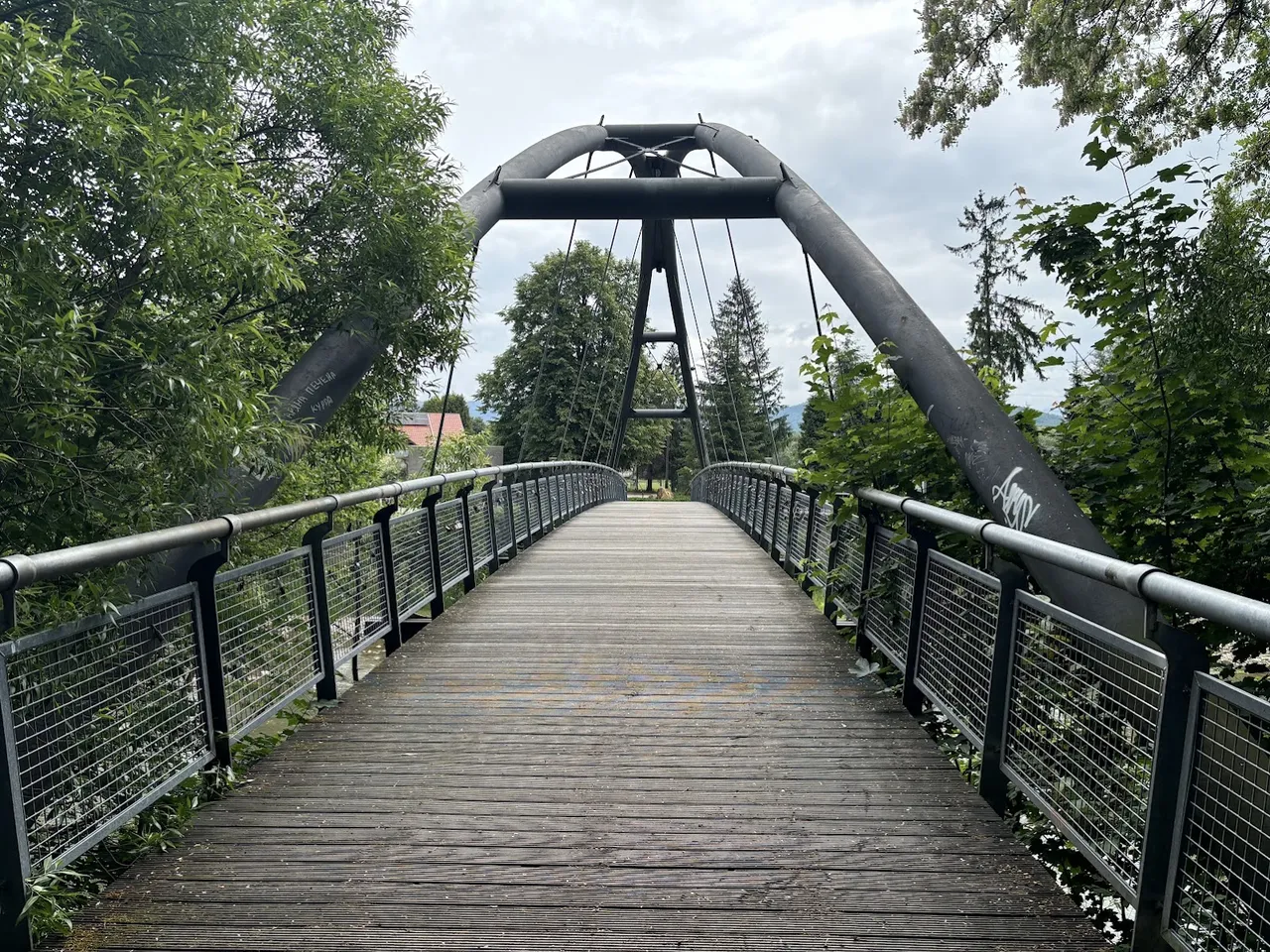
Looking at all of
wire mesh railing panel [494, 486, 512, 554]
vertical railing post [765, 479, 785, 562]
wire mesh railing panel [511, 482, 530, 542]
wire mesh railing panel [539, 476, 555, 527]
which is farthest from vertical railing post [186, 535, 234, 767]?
wire mesh railing panel [539, 476, 555, 527]

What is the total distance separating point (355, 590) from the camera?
4965 mm

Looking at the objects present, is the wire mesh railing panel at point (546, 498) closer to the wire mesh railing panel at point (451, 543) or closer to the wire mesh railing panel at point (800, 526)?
the wire mesh railing panel at point (800, 526)

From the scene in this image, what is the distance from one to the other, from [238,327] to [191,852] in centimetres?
231

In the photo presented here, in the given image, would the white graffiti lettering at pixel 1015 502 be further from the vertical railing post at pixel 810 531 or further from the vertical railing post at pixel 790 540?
the vertical railing post at pixel 790 540

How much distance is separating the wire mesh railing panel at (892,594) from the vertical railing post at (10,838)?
3.23m

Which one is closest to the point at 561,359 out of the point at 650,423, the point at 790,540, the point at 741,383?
the point at 650,423

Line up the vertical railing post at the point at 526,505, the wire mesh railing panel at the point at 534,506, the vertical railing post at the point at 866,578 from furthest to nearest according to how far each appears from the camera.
→ the wire mesh railing panel at the point at 534,506, the vertical railing post at the point at 526,505, the vertical railing post at the point at 866,578

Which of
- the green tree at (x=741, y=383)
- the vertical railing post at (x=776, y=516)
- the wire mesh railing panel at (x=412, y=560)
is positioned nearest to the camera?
the wire mesh railing panel at (x=412, y=560)

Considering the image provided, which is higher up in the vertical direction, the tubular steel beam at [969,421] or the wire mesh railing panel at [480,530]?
the tubular steel beam at [969,421]

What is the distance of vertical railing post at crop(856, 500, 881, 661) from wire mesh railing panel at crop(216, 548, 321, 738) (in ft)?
8.88

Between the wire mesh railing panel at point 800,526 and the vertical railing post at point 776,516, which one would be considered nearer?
the wire mesh railing panel at point 800,526

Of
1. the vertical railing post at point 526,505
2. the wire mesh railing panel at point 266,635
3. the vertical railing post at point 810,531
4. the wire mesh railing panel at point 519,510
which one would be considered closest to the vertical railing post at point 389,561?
the wire mesh railing panel at point 266,635

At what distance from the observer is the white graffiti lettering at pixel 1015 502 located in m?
5.44

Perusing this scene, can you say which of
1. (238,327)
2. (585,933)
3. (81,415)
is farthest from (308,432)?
(585,933)
